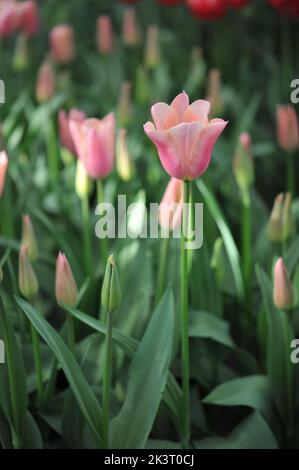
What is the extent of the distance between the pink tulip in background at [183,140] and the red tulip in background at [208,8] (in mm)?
993

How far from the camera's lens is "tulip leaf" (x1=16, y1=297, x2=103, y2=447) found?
3.01 ft

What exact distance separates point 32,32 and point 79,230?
0.62 metres

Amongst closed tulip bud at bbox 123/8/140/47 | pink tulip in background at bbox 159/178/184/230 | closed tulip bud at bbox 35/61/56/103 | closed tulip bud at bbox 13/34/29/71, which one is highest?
closed tulip bud at bbox 123/8/140/47

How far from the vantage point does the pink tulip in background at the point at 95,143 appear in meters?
1.15

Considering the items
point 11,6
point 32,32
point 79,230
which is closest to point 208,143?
point 79,230

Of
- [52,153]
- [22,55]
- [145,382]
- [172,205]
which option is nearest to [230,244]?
[172,205]

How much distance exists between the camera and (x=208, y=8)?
6.12 ft

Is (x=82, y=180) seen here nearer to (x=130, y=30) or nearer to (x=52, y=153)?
(x=52, y=153)

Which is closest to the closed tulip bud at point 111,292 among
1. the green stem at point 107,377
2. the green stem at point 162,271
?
the green stem at point 107,377

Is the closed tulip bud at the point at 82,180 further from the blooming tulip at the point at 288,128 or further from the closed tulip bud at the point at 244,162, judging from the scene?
the blooming tulip at the point at 288,128

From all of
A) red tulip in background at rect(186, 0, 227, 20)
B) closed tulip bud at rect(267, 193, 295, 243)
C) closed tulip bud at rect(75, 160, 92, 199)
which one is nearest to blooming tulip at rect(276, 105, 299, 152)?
closed tulip bud at rect(267, 193, 295, 243)

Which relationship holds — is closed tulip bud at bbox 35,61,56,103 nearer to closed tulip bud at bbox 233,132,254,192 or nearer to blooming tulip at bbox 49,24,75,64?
blooming tulip at bbox 49,24,75,64

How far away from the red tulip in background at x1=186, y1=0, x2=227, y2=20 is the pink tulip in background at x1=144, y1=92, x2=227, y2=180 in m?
0.99

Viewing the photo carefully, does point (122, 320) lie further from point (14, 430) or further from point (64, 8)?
point (64, 8)
